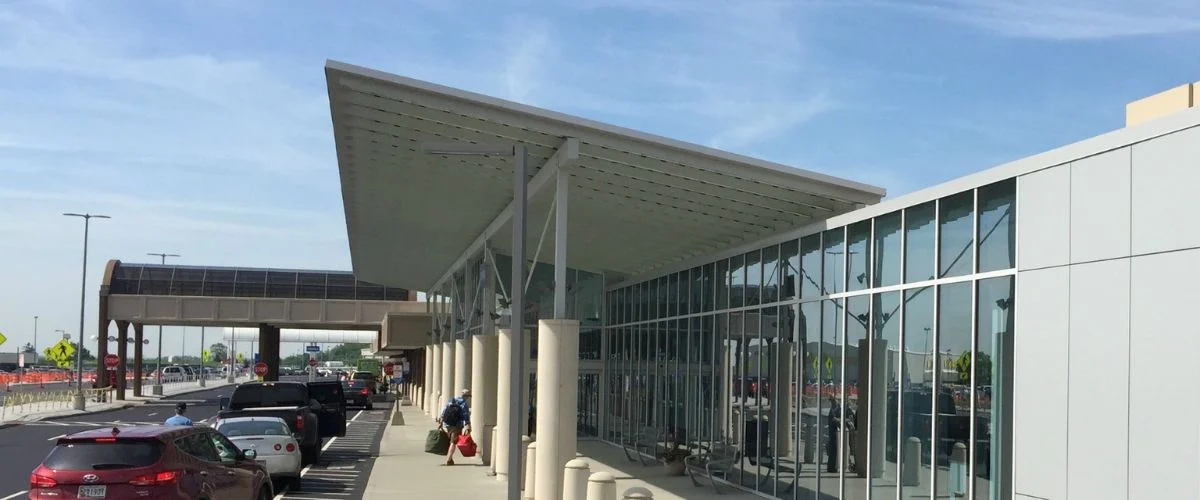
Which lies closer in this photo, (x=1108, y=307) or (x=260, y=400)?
(x=1108, y=307)

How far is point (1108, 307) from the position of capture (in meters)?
10.9

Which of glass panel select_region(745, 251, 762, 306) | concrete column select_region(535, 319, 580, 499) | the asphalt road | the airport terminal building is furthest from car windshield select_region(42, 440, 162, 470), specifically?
glass panel select_region(745, 251, 762, 306)

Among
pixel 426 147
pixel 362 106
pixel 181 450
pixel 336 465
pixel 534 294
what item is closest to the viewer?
pixel 181 450

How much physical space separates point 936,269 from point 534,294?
77.4ft

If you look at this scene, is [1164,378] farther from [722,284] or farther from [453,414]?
[453,414]

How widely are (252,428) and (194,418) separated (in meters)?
27.0

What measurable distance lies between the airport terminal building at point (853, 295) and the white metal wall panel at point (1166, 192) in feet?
0.06

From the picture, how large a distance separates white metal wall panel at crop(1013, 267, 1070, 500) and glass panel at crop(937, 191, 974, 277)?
4.33ft

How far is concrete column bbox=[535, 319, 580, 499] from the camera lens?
19.4 m

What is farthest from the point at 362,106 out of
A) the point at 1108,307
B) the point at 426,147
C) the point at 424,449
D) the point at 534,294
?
the point at 534,294

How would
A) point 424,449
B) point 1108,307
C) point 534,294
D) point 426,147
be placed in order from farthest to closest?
point 534,294, point 424,449, point 426,147, point 1108,307

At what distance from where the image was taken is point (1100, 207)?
36.6ft

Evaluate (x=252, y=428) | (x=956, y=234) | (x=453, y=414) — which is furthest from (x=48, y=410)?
(x=956, y=234)

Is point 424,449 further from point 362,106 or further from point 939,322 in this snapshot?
point 939,322
